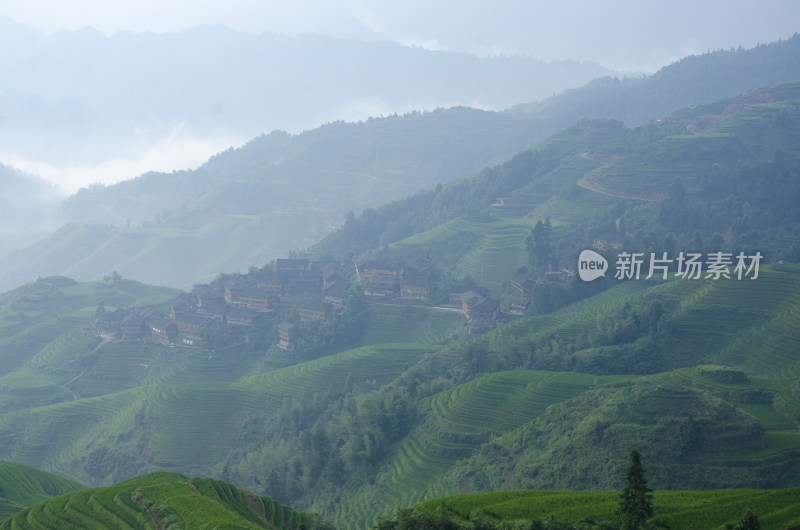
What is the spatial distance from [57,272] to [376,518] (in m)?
57.0

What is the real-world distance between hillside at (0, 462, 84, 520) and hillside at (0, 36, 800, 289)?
41.2 metres

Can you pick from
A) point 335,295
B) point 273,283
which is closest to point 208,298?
point 273,283

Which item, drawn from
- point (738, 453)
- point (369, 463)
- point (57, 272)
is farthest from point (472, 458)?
point (57, 272)

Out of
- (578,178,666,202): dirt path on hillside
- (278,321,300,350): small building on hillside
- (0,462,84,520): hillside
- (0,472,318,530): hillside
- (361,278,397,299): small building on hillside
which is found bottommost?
(0,462,84,520): hillside

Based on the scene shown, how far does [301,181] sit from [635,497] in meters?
74.2

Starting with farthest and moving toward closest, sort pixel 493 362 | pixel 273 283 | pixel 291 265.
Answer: pixel 291 265, pixel 273 283, pixel 493 362

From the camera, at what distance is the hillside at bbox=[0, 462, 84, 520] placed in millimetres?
17513

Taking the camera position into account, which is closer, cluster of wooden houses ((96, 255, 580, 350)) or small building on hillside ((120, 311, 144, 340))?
cluster of wooden houses ((96, 255, 580, 350))

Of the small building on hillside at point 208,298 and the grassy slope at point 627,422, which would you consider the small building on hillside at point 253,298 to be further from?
the grassy slope at point 627,422

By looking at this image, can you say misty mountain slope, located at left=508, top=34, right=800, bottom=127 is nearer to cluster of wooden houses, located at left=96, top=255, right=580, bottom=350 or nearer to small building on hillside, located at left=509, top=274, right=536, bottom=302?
small building on hillside, located at left=509, top=274, right=536, bottom=302

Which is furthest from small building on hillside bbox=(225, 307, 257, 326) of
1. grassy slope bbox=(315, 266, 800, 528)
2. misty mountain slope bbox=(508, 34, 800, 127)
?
misty mountain slope bbox=(508, 34, 800, 127)

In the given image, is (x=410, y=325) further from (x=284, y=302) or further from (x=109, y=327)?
(x=109, y=327)

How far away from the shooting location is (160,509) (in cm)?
1410

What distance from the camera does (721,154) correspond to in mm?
49531
